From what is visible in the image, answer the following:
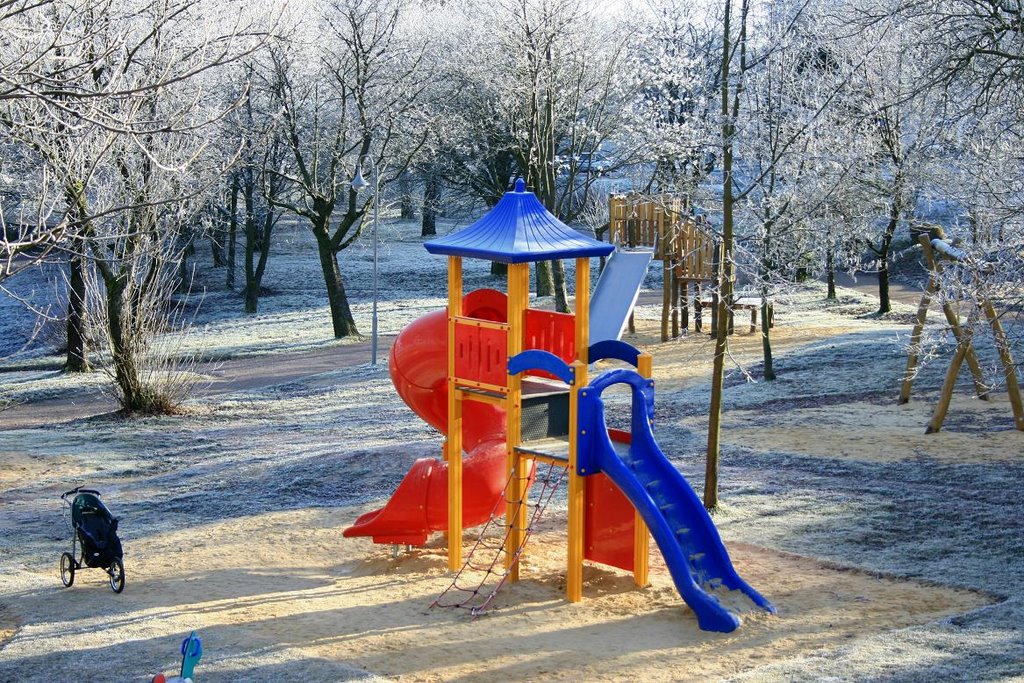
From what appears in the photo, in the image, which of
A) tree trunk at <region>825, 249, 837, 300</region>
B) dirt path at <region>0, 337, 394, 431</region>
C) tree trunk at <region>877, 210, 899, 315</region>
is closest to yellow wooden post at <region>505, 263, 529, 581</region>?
dirt path at <region>0, 337, 394, 431</region>

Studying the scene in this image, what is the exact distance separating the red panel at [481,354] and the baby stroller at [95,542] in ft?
9.94

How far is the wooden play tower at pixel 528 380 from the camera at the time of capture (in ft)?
28.9

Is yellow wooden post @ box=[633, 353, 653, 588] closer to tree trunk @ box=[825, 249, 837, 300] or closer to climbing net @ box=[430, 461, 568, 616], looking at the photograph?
climbing net @ box=[430, 461, 568, 616]

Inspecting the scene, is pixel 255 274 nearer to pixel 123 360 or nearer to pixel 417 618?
pixel 123 360

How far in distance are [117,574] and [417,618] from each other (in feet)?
8.56

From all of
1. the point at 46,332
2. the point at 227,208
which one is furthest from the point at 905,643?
the point at 227,208

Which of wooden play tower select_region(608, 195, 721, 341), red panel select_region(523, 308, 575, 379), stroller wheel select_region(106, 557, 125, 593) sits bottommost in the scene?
stroller wheel select_region(106, 557, 125, 593)

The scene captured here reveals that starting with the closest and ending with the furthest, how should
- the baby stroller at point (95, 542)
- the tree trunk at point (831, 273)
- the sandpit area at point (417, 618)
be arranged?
the sandpit area at point (417, 618) → the baby stroller at point (95, 542) → the tree trunk at point (831, 273)

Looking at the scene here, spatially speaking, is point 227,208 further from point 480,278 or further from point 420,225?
point 420,225

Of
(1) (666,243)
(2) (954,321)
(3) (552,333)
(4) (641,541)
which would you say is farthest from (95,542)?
(1) (666,243)

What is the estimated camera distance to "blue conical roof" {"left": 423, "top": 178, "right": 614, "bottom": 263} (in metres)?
8.92

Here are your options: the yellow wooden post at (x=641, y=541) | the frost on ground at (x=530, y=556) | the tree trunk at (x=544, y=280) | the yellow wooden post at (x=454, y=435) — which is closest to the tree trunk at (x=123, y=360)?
the frost on ground at (x=530, y=556)

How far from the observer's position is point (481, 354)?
937cm

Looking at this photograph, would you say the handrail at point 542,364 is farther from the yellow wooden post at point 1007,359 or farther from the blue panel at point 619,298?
the yellow wooden post at point 1007,359
